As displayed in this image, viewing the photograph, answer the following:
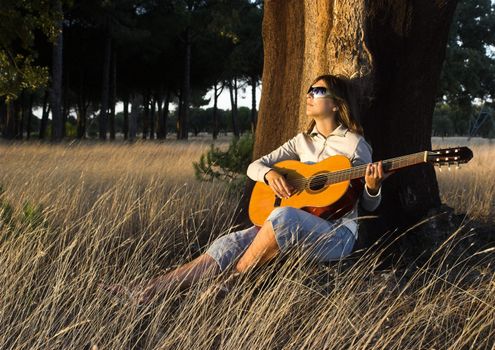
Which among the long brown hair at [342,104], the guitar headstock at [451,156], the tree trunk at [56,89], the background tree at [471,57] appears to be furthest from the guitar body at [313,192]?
the background tree at [471,57]

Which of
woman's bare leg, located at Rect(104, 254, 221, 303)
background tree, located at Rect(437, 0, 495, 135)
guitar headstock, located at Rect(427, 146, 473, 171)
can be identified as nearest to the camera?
guitar headstock, located at Rect(427, 146, 473, 171)

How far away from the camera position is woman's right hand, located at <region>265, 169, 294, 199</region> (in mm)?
3725

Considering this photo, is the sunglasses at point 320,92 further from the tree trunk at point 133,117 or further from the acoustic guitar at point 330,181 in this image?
the tree trunk at point 133,117

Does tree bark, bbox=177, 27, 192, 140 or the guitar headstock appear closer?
the guitar headstock

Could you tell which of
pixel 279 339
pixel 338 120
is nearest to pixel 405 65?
pixel 338 120

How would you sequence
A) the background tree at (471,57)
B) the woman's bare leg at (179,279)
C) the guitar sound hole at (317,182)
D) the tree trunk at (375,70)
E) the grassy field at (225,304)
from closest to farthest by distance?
the grassy field at (225,304), the woman's bare leg at (179,279), the guitar sound hole at (317,182), the tree trunk at (375,70), the background tree at (471,57)

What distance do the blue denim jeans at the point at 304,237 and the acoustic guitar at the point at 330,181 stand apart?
0.12 meters

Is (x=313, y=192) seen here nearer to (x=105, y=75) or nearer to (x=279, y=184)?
(x=279, y=184)

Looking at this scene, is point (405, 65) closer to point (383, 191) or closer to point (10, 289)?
point (383, 191)

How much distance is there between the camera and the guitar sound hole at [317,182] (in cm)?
356

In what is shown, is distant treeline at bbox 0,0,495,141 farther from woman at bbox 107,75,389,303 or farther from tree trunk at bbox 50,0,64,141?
woman at bbox 107,75,389,303

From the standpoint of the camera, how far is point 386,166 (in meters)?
3.25

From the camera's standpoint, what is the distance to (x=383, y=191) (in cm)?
477

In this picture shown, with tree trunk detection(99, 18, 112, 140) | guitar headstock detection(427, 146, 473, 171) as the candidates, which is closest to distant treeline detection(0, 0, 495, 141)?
tree trunk detection(99, 18, 112, 140)
